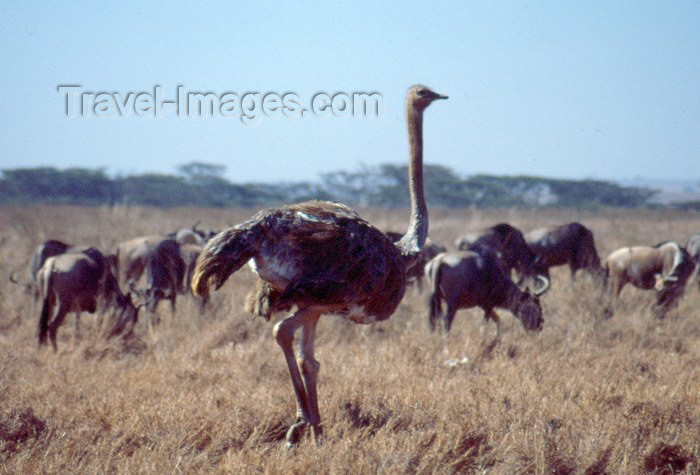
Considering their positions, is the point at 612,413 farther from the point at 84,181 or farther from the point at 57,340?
the point at 84,181

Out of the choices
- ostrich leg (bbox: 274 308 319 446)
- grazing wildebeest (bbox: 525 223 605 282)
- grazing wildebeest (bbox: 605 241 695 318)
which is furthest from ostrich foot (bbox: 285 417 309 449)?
grazing wildebeest (bbox: 525 223 605 282)

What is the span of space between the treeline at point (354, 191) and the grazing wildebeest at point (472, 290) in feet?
125

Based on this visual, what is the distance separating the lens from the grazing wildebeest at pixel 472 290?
893 centimetres

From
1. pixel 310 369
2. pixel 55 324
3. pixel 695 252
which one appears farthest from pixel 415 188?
pixel 695 252

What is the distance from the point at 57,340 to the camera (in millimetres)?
9070

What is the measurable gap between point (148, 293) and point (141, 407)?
4.94m

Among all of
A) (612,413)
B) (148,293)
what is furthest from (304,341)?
(148,293)

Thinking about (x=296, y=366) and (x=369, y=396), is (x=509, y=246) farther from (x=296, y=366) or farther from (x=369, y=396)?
(x=296, y=366)

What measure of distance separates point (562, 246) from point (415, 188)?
23.7ft

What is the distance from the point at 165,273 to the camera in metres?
10.9

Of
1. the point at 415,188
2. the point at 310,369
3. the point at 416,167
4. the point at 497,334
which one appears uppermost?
the point at 416,167

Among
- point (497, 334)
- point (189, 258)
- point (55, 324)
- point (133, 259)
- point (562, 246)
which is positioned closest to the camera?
point (497, 334)

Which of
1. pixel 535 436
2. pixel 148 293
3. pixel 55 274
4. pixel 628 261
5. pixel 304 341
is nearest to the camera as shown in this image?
pixel 535 436

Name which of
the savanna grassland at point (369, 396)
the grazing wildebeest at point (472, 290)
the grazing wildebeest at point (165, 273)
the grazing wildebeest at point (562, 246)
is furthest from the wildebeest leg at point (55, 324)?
the grazing wildebeest at point (562, 246)
